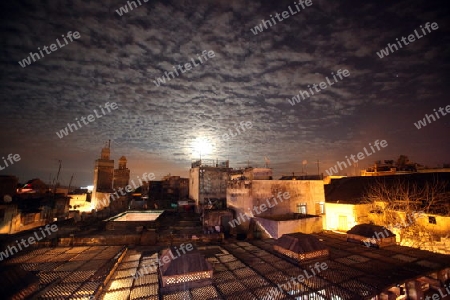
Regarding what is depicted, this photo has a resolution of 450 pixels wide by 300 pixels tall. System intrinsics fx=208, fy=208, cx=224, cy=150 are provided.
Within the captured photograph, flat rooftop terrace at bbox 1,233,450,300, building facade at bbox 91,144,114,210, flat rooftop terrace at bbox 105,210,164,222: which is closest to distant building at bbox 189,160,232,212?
flat rooftop terrace at bbox 105,210,164,222

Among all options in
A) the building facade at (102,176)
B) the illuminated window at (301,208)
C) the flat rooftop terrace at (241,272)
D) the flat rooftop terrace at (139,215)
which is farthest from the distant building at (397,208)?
the building facade at (102,176)

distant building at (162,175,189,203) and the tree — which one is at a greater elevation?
distant building at (162,175,189,203)

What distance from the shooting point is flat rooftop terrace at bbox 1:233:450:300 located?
326 inches

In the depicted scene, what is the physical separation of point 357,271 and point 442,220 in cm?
1626

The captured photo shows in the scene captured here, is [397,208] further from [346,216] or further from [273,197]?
[273,197]

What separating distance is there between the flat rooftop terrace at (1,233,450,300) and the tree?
25.0 feet

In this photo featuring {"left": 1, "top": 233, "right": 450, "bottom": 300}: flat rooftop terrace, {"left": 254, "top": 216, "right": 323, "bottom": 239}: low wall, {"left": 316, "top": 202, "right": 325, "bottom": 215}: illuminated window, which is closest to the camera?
{"left": 1, "top": 233, "right": 450, "bottom": 300}: flat rooftop terrace

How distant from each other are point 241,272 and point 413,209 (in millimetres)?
22047

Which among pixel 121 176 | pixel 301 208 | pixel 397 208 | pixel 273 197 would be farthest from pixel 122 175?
pixel 397 208

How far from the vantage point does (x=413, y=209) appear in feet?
71.2

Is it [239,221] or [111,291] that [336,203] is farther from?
[111,291]

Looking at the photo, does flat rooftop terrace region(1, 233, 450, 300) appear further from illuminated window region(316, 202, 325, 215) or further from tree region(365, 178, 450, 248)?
illuminated window region(316, 202, 325, 215)

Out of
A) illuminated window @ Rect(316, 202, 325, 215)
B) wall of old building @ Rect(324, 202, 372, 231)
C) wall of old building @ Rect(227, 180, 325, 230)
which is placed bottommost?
wall of old building @ Rect(324, 202, 372, 231)

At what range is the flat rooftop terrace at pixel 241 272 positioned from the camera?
8289 millimetres
